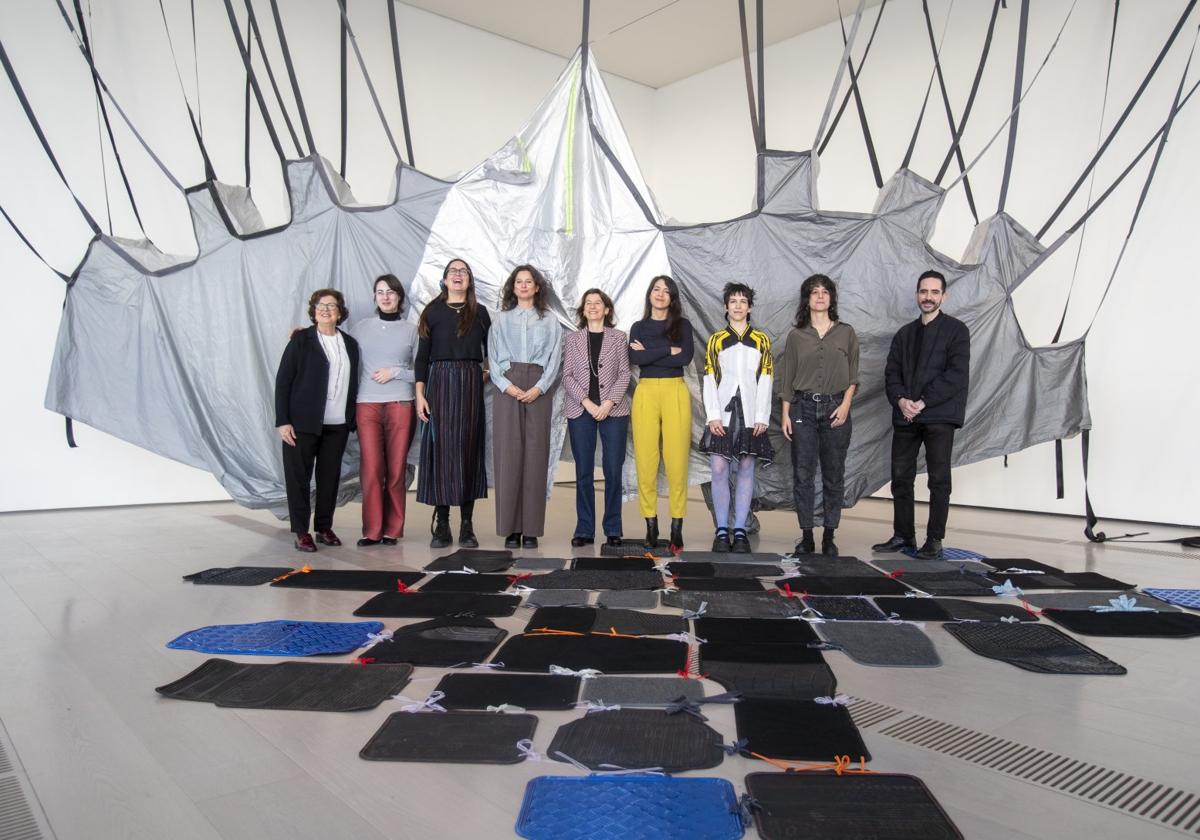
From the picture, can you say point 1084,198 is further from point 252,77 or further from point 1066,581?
point 252,77

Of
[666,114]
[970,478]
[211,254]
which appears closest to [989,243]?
[970,478]

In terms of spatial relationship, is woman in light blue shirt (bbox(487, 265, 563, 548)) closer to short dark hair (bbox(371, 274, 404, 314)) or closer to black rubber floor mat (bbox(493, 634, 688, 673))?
short dark hair (bbox(371, 274, 404, 314))

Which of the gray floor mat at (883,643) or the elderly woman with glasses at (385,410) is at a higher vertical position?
the elderly woman with glasses at (385,410)

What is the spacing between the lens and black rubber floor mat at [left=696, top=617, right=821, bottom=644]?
7.59ft

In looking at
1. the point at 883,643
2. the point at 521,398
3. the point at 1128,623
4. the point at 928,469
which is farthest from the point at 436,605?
the point at 928,469

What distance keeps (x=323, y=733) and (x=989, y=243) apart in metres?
3.99

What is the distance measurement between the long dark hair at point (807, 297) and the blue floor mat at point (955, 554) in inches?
49.4

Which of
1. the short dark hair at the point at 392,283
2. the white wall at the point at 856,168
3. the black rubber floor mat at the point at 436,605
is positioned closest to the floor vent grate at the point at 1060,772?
the black rubber floor mat at the point at 436,605

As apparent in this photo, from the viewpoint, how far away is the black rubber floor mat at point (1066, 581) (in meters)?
3.10

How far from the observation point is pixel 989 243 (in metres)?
4.02

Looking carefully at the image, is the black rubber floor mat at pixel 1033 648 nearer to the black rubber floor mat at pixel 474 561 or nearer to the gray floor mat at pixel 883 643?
the gray floor mat at pixel 883 643

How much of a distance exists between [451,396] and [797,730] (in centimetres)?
261

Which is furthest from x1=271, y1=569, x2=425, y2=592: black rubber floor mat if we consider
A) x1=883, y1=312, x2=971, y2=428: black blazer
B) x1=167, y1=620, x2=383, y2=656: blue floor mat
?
x1=883, y1=312, x2=971, y2=428: black blazer

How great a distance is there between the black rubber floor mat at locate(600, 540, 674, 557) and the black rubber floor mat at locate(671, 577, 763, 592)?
55cm
